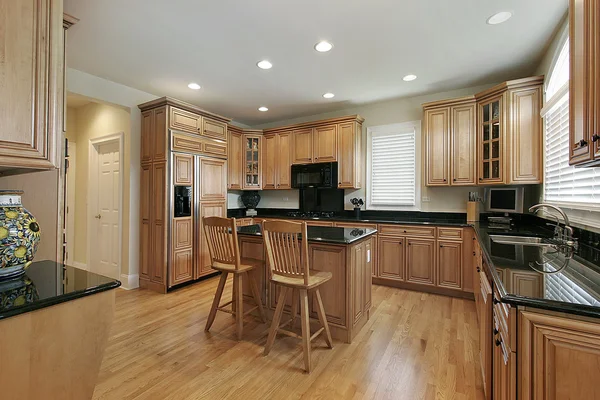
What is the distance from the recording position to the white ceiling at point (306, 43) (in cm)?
224

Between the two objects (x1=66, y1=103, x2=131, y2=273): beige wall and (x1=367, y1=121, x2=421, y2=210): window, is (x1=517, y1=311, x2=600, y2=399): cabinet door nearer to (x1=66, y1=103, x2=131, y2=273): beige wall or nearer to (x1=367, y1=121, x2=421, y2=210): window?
(x1=367, y1=121, x2=421, y2=210): window

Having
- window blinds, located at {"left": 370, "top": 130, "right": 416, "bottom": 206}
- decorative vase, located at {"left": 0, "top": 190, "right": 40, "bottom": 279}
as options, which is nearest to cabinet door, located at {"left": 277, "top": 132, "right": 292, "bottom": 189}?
window blinds, located at {"left": 370, "top": 130, "right": 416, "bottom": 206}

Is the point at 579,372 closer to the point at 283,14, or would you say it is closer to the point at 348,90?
the point at 283,14

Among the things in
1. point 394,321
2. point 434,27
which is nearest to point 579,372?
point 394,321

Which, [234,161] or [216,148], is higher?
[216,148]

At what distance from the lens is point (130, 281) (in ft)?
12.7

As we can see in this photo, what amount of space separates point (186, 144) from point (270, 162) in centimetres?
173

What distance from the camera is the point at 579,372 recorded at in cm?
94

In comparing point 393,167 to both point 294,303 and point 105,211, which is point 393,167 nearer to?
point 294,303

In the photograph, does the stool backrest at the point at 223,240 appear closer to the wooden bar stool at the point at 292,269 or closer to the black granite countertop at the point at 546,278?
the wooden bar stool at the point at 292,269

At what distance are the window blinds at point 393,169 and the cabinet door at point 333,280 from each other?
2331mm

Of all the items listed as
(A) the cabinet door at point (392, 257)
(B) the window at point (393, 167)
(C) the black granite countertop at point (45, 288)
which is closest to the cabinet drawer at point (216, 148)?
(B) the window at point (393, 167)

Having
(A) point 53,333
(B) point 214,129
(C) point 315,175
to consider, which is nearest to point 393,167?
(C) point 315,175

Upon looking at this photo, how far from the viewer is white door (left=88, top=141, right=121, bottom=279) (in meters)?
4.13
